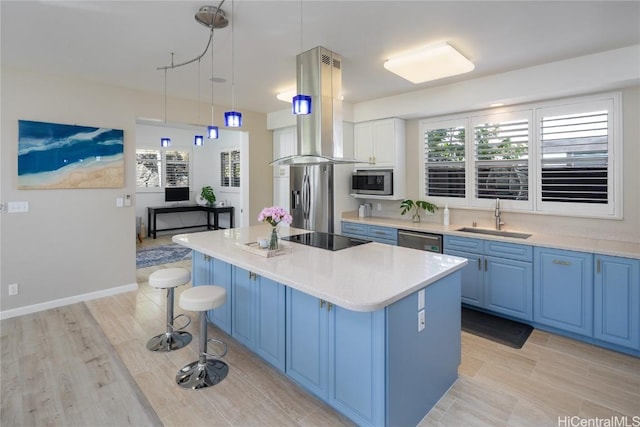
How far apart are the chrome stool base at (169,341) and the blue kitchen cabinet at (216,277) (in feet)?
1.02

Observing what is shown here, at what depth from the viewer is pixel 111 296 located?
4211 millimetres

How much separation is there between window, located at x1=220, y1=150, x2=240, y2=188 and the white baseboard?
4532 mm

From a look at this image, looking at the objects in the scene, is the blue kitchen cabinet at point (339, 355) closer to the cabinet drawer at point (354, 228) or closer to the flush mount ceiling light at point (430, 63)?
the flush mount ceiling light at point (430, 63)

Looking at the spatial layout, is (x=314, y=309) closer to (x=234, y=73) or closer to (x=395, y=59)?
(x=395, y=59)

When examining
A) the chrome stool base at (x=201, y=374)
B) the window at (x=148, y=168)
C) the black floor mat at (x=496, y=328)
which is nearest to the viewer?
the chrome stool base at (x=201, y=374)

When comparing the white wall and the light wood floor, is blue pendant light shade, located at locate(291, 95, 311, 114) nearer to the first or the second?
the light wood floor

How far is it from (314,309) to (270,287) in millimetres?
474

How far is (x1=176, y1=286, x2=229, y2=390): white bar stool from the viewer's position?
7.76ft

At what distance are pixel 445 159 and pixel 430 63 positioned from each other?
5.62 ft

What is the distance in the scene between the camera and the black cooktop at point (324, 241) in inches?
114

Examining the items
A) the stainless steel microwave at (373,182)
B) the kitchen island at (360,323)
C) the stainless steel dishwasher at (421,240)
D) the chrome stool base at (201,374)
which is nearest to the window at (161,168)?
the stainless steel microwave at (373,182)

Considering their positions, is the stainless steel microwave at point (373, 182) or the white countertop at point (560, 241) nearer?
the white countertop at point (560, 241)

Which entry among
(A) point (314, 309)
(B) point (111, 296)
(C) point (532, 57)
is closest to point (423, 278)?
(A) point (314, 309)

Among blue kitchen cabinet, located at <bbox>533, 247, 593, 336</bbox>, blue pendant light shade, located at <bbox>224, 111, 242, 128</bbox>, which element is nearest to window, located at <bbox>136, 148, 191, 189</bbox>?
blue pendant light shade, located at <bbox>224, 111, 242, 128</bbox>
